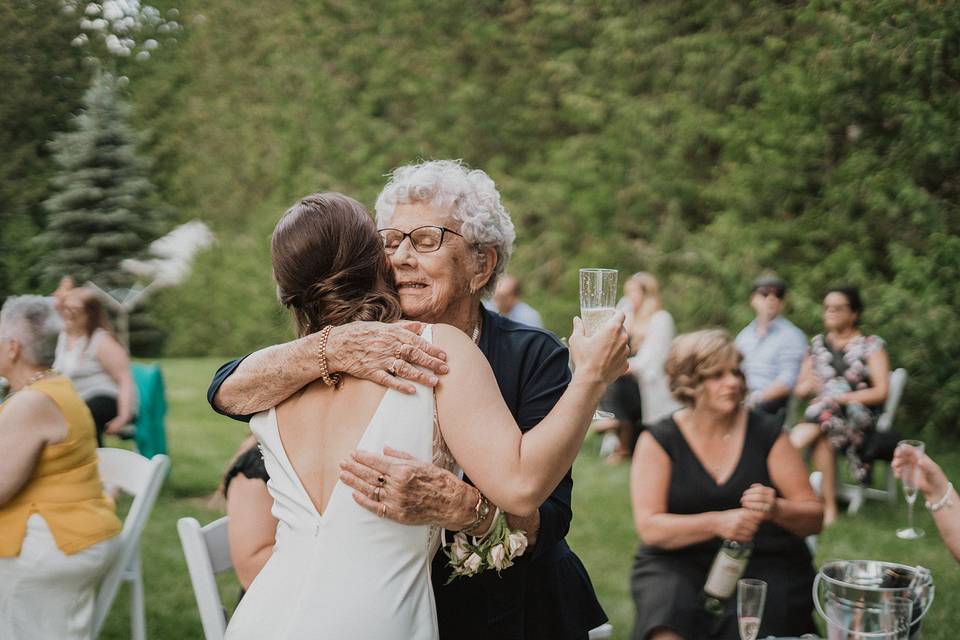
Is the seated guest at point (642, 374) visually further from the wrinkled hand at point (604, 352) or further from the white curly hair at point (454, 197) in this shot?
the wrinkled hand at point (604, 352)

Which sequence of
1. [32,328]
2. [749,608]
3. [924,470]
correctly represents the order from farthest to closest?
[32,328] < [924,470] < [749,608]

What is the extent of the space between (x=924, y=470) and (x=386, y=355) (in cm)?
162

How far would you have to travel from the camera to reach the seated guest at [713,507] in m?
2.95

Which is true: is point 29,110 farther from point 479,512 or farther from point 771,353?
point 479,512

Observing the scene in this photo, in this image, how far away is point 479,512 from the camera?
1.64 metres

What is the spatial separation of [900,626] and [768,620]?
1.10 metres

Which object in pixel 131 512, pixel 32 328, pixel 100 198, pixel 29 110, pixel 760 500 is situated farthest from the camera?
pixel 100 198

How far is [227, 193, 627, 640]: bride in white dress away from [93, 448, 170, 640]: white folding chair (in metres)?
2.01

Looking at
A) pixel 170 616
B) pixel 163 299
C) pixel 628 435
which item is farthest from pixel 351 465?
pixel 163 299

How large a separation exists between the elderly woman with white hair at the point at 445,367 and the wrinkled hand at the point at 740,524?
936 millimetres

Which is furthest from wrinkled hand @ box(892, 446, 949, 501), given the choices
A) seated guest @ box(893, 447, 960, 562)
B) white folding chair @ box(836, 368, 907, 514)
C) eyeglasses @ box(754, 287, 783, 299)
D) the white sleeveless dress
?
eyeglasses @ box(754, 287, 783, 299)

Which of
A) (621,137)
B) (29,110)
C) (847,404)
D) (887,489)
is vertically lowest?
(887,489)

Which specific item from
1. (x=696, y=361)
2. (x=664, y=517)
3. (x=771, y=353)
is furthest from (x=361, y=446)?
(x=771, y=353)

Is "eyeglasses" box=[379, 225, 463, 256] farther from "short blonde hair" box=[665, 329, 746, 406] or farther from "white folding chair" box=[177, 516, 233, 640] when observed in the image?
"short blonde hair" box=[665, 329, 746, 406]
